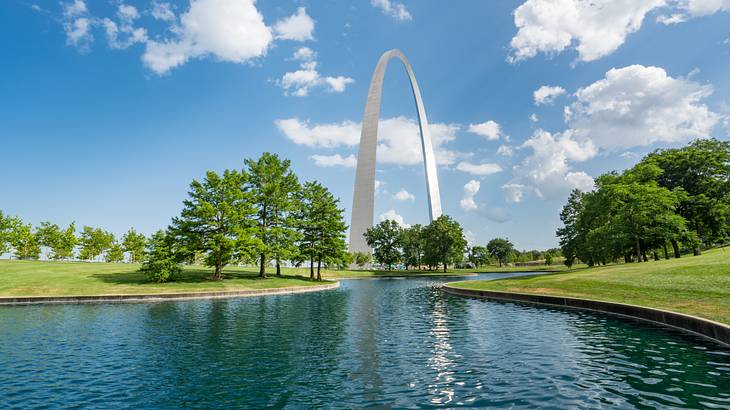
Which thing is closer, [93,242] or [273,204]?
[273,204]

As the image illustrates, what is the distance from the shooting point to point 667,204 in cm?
3966

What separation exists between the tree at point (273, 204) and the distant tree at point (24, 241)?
51833mm

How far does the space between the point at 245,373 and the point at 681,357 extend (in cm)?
1252

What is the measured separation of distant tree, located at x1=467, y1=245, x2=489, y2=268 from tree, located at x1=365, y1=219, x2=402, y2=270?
49772mm

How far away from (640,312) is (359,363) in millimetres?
14662

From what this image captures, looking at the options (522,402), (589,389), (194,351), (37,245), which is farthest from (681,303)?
(37,245)

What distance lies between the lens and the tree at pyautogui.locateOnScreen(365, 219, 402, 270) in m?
99.4

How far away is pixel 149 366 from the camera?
11086 millimetres

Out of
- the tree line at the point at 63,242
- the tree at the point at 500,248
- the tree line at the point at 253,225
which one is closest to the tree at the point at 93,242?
the tree line at the point at 63,242

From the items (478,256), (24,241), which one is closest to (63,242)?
(24,241)

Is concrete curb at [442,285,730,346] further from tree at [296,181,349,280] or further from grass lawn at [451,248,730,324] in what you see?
tree at [296,181,349,280]

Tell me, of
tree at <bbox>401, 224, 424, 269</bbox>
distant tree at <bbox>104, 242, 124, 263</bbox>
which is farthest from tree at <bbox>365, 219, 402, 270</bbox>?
distant tree at <bbox>104, 242, 124, 263</bbox>

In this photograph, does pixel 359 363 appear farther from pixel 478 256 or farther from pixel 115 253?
pixel 478 256

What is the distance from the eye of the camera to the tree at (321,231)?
51438 millimetres
